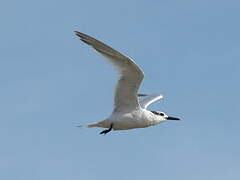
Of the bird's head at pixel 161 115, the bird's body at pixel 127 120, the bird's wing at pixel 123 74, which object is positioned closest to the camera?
the bird's wing at pixel 123 74

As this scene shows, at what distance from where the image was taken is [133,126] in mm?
25344

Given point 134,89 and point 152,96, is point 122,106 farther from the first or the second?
point 152,96

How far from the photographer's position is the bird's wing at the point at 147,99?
92.3ft

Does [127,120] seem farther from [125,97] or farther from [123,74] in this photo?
[123,74]

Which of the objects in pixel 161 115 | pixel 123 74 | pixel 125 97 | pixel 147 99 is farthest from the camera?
pixel 147 99

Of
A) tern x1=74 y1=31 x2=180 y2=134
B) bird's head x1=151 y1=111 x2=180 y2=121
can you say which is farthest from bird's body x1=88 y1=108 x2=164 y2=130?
bird's head x1=151 y1=111 x2=180 y2=121

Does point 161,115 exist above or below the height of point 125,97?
below

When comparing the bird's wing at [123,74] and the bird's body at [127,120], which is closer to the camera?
the bird's wing at [123,74]

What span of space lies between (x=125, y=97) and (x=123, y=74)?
1079 mm

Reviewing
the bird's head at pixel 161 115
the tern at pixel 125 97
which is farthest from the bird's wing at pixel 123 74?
the bird's head at pixel 161 115

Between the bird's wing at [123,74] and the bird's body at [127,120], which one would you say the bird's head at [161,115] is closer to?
the bird's body at [127,120]

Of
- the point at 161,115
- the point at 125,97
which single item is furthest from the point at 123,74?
the point at 161,115

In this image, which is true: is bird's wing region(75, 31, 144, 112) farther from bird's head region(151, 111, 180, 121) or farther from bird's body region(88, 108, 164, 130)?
bird's head region(151, 111, 180, 121)

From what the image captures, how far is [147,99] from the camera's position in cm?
2877
